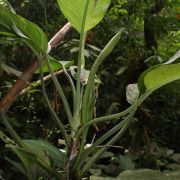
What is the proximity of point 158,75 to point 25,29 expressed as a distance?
31cm

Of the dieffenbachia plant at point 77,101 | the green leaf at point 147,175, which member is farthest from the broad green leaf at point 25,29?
the green leaf at point 147,175

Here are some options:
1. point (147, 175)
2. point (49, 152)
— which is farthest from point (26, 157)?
point (147, 175)

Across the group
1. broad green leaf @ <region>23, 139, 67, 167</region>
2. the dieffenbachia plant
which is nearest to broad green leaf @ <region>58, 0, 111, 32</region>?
the dieffenbachia plant

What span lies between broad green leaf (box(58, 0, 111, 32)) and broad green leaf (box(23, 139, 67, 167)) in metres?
0.32

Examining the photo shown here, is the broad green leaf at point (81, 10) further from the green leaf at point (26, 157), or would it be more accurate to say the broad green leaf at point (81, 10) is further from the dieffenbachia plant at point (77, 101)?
the green leaf at point (26, 157)

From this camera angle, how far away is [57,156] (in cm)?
77

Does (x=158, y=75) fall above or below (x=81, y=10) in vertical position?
below

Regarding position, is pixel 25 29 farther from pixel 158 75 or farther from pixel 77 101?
pixel 158 75

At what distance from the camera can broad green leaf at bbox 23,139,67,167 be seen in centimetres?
76

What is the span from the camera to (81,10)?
0.77 meters

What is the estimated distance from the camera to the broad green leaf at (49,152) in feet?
2.49

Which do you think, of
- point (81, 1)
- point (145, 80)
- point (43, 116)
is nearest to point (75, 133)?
point (145, 80)

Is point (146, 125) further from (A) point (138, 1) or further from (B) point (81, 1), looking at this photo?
(B) point (81, 1)

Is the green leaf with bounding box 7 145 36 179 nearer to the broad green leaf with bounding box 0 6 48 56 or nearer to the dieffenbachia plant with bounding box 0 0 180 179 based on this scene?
the dieffenbachia plant with bounding box 0 0 180 179
